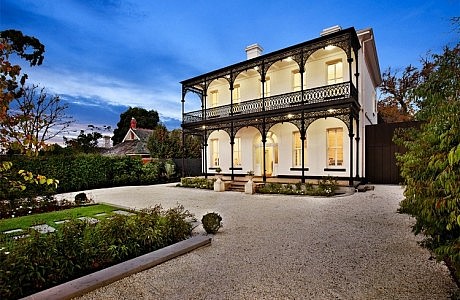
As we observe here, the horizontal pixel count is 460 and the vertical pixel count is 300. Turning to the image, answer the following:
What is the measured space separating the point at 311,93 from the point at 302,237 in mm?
8908

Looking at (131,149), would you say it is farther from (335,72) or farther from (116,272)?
(116,272)

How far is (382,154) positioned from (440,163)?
12134 mm

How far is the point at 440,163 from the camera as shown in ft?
6.81

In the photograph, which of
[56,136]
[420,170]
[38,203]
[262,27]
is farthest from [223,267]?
[262,27]

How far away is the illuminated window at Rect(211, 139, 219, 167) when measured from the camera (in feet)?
57.9

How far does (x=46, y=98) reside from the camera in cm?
1424

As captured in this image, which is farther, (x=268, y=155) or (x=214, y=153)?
(x=214, y=153)

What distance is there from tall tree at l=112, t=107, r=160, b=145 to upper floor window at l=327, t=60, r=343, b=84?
3168 centimetres

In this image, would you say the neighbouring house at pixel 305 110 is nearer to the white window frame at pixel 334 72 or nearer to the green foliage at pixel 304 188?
the white window frame at pixel 334 72

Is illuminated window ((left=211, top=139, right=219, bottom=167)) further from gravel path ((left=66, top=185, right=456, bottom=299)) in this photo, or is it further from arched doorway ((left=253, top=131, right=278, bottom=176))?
gravel path ((left=66, top=185, right=456, bottom=299))

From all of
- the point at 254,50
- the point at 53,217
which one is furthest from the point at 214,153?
the point at 53,217

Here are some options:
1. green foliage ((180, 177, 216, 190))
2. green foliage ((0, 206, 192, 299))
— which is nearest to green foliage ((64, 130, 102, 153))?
green foliage ((180, 177, 216, 190))

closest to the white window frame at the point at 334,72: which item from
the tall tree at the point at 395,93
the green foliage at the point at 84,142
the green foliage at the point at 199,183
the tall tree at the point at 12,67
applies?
the green foliage at the point at 199,183

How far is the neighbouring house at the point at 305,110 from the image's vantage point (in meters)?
11.4
